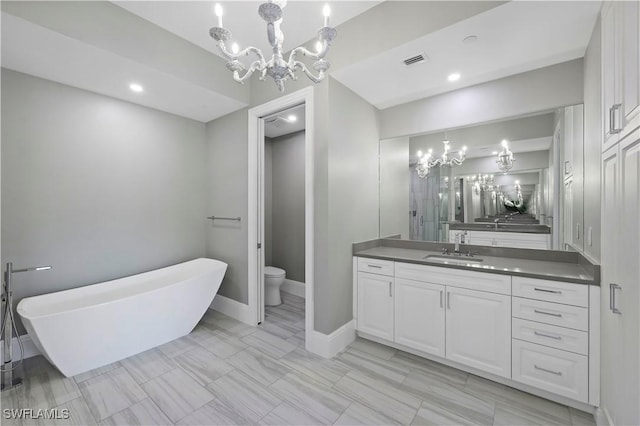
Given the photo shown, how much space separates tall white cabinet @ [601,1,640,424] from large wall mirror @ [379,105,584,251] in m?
0.65

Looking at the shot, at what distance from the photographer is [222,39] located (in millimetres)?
1221

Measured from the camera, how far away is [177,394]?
1.85m

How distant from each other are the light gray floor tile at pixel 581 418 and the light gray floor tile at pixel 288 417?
5.15 feet

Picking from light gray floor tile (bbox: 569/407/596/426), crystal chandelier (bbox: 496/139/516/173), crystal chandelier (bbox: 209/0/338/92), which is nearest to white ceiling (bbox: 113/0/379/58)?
crystal chandelier (bbox: 209/0/338/92)

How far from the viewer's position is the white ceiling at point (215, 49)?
1.68 meters

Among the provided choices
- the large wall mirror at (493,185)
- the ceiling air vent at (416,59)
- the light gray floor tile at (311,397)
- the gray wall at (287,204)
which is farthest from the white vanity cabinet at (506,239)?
the gray wall at (287,204)

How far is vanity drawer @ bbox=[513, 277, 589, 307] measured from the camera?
1615 mm

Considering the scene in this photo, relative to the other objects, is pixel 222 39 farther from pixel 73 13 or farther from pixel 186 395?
pixel 186 395

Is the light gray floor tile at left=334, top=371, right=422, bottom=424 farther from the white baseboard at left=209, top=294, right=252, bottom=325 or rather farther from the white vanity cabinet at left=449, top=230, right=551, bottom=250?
the white vanity cabinet at left=449, top=230, right=551, bottom=250

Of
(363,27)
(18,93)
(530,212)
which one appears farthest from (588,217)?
(18,93)

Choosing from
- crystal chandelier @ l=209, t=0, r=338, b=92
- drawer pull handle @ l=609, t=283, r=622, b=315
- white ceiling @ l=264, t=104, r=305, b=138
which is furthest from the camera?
white ceiling @ l=264, t=104, r=305, b=138

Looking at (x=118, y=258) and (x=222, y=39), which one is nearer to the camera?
(x=222, y=39)

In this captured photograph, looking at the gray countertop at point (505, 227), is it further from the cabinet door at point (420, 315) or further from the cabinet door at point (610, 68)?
the cabinet door at point (610, 68)

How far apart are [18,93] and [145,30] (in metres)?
1.25
